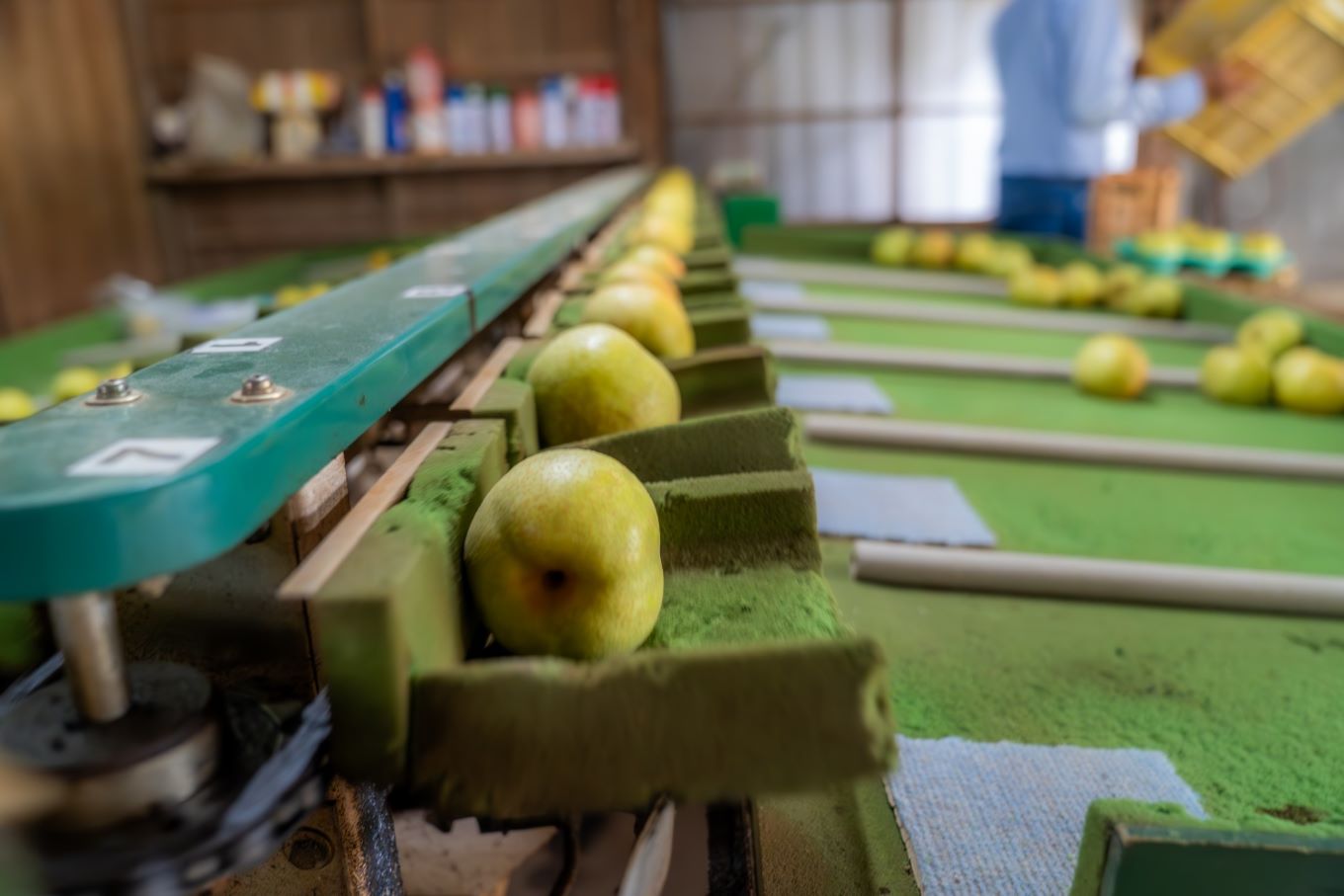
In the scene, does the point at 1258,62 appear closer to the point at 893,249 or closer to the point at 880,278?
the point at 893,249

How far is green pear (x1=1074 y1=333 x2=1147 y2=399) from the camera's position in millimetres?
2605

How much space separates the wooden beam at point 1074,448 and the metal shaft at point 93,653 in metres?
1.75

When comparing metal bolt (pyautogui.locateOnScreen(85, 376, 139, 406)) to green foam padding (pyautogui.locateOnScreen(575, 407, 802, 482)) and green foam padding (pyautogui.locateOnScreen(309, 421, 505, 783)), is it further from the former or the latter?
green foam padding (pyautogui.locateOnScreen(575, 407, 802, 482))

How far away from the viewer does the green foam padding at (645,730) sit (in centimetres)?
64

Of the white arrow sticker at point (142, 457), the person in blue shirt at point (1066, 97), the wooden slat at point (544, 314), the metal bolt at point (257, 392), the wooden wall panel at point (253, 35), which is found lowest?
the wooden slat at point (544, 314)

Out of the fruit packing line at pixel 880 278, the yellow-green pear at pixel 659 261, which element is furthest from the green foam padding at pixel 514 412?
the fruit packing line at pixel 880 278

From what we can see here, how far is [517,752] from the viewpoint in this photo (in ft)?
2.15

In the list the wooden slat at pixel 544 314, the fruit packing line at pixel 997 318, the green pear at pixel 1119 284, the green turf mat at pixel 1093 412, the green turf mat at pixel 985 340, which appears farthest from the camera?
the green pear at pixel 1119 284

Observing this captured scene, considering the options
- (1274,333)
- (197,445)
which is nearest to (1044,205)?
(1274,333)

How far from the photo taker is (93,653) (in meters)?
0.58

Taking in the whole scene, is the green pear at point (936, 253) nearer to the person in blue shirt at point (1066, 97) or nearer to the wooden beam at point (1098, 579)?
the person in blue shirt at point (1066, 97)

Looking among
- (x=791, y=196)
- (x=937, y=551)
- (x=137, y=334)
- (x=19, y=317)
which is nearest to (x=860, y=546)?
(x=937, y=551)

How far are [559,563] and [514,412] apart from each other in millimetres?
296

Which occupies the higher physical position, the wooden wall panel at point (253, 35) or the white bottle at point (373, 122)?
the wooden wall panel at point (253, 35)
